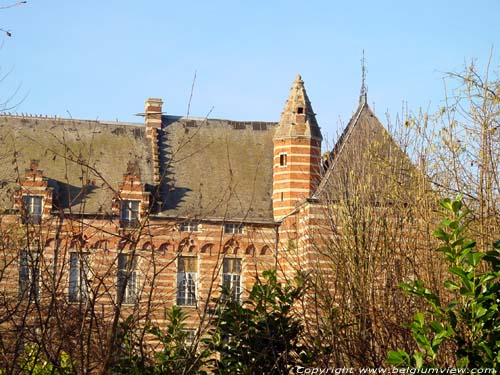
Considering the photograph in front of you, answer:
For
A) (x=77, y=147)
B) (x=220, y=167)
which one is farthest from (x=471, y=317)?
(x=77, y=147)

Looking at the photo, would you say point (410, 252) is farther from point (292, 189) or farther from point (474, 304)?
point (292, 189)

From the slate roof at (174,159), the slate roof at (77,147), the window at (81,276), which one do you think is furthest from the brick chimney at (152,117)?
the window at (81,276)

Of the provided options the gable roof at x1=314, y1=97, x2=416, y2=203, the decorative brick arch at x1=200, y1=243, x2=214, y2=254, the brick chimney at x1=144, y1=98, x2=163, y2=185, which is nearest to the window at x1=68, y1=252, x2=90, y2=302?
the gable roof at x1=314, y1=97, x2=416, y2=203

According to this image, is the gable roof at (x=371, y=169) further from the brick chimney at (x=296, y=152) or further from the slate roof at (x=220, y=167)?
the slate roof at (x=220, y=167)

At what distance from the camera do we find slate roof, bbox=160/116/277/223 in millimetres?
33625

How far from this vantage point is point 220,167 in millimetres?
35219

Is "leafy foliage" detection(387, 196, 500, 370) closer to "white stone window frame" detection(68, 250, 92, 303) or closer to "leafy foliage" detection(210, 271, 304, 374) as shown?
"white stone window frame" detection(68, 250, 92, 303)

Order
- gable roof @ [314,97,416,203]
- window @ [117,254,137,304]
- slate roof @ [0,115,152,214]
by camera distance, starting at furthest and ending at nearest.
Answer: slate roof @ [0,115,152,214], gable roof @ [314,97,416,203], window @ [117,254,137,304]

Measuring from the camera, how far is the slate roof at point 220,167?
110 feet

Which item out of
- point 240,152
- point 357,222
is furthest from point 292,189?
point 357,222

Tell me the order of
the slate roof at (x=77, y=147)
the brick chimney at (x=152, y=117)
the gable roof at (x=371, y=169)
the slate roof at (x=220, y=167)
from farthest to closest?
the brick chimney at (x=152, y=117) < the slate roof at (x=220, y=167) < the slate roof at (x=77, y=147) < the gable roof at (x=371, y=169)

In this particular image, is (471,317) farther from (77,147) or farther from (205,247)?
(77,147)

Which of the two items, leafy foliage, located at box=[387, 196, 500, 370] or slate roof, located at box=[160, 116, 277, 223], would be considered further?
slate roof, located at box=[160, 116, 277, 223]

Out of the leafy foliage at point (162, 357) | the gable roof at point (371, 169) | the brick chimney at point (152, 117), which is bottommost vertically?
the leafy foliage at point (162, 357)
